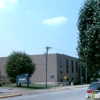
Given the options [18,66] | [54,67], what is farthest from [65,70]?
[18,66]

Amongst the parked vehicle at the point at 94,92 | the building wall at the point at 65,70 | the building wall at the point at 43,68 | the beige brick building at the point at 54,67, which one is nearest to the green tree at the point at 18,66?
the beige brick building at the point at 54,67

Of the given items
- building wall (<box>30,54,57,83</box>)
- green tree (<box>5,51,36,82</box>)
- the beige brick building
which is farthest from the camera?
building wall (<box>30,54,57,83</box>)

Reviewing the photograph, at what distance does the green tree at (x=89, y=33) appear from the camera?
29.7 ft

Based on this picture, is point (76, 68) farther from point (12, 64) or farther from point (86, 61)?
point (86, 61)

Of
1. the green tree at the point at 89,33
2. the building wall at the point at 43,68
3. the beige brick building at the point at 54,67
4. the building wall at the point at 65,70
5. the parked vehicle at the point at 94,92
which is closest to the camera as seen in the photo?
the green tree at the point at 89,33

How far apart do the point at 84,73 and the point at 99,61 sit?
7176 centimetres

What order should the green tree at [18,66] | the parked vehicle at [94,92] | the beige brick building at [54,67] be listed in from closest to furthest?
the parked vehicle at [94,92] < the green tree at [18,66] < the beige brick building at [54,67]

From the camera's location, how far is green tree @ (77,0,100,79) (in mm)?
9047

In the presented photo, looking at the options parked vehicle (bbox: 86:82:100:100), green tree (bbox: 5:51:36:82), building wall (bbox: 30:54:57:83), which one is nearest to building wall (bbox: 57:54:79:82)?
building wall (bbox: 30:54:57:83)

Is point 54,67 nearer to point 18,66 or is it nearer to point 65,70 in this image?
point 65,70

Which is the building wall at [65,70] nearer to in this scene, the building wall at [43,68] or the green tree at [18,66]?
the building wall at [43,68]

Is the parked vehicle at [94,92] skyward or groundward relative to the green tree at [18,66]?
groundward

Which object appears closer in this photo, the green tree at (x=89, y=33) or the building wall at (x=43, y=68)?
the green tree at (x=89, y=33)

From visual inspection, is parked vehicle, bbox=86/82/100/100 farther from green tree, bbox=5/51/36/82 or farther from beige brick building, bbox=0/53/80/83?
beige brick building, bbox=0/53/80/83
